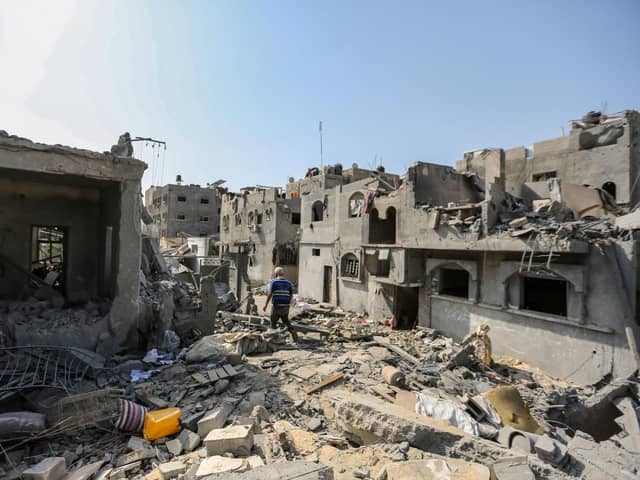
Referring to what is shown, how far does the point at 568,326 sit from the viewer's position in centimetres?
1111

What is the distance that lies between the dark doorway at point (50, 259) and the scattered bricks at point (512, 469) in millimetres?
11443

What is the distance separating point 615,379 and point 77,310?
48.2ft

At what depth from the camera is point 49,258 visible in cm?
1147

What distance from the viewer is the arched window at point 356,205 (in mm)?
20406

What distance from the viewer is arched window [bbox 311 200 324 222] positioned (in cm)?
2533

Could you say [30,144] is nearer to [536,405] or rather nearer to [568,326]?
[536,405]

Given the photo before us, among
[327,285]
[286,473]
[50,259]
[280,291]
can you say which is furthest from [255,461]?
[327,285]

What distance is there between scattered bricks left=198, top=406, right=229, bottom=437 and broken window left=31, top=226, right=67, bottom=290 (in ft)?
26.1

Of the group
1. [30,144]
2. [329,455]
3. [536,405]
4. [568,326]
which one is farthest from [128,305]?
[568,326]

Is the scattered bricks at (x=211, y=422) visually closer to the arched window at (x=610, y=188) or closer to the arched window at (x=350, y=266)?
the arched window at (x=350, y=266)

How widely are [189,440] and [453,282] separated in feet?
48.9

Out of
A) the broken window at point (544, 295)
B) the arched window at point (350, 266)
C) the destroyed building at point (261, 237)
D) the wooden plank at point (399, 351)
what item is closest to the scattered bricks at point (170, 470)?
the wooden plank at point (399, 351)

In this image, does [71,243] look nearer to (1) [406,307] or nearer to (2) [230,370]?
(2) [230,370]

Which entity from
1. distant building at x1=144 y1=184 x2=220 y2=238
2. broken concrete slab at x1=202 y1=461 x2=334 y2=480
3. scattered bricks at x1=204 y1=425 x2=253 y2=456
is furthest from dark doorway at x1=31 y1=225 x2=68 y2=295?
distant building at x1=144 y1=184 x2=220 y2=238
